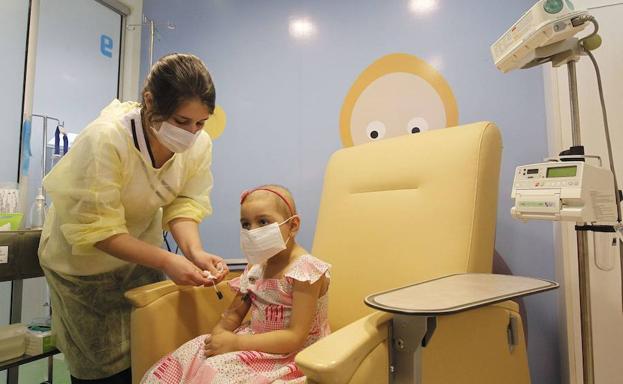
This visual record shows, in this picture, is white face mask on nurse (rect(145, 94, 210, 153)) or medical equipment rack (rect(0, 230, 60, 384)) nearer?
white face mask on nurse (rect(145, 94, 210, 153))

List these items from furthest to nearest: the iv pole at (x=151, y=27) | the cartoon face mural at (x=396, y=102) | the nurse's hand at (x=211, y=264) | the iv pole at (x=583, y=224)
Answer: the iv pole at (x=151, y=27) → the cartoon face mural at (x=396, y=102) → the nurse's hand at (x=211, y=264) → the iv pole at (x=583, y=224)

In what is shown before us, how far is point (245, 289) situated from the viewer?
1.08 meters

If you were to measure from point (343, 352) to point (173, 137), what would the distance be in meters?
0.70

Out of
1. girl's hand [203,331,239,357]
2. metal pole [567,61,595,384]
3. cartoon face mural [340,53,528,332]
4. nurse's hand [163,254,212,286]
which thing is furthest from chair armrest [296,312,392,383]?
cartoon face mural [340,53,528,332]

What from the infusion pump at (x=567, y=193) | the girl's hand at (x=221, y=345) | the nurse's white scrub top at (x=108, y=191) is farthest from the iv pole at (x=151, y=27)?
the infusion pump at (x=567, y=193)

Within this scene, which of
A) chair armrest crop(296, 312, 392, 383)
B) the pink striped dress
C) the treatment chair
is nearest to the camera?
chair armrest crop(296, 312, 392, 383)

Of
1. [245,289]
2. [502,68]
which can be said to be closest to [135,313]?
[245,289]

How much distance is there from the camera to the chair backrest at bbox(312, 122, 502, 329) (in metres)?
0.96

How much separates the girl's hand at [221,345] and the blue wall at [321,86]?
0.82 metres

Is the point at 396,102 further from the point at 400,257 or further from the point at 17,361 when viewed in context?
the point at 17,361

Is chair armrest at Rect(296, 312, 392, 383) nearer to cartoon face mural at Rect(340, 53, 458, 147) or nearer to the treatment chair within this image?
the treatment chair

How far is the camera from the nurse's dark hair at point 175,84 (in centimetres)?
93

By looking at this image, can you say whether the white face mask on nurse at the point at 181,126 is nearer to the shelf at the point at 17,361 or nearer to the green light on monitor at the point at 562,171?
the green light on monitor at the point at 562,171

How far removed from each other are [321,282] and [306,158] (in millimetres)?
856
